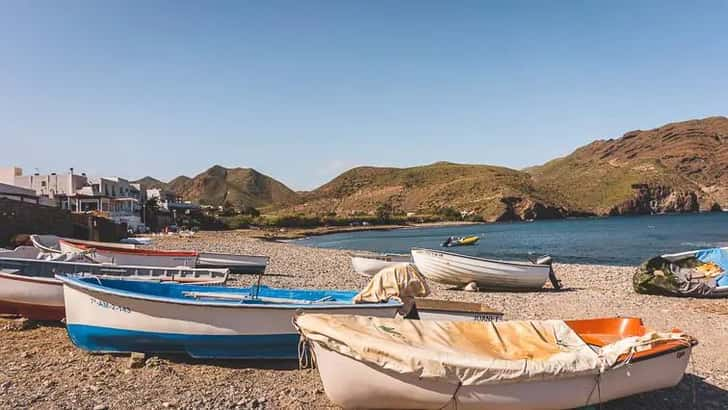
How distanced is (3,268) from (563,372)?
14.6 metres

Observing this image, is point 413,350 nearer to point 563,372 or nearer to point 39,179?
point 563,372

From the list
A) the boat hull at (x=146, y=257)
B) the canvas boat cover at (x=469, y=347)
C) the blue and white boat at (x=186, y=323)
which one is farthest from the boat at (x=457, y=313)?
the boat hull at (x=146, y=257)

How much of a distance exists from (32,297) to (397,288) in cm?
899

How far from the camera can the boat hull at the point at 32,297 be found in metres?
12.1

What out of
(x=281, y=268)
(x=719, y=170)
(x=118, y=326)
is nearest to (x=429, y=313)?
(x=118, y=326)

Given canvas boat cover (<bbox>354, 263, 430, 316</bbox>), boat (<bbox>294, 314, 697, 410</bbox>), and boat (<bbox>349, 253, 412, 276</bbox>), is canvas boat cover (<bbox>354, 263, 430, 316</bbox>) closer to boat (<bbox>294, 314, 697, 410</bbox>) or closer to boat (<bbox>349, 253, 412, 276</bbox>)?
boat (<bbox>294, 314, 697, 410</bbox>)

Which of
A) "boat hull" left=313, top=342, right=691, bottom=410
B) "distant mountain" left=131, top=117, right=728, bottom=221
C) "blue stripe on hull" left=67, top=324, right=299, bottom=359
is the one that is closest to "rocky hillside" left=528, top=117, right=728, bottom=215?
"distant mountain" left=131, top=117, right=728, bottom=221

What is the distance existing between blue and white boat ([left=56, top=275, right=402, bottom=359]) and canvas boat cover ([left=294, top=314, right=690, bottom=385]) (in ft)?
5.33

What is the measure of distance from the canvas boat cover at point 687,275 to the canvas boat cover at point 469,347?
44.7 feet

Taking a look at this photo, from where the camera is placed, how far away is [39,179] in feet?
255

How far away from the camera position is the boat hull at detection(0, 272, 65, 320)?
12117mm

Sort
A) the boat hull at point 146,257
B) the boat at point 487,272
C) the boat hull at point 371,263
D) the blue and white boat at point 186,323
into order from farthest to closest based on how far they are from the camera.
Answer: the boat hull at point 371,263, the boat hull at point 146,257, the boat at point 487,272, the blue and white boat at point 186,323

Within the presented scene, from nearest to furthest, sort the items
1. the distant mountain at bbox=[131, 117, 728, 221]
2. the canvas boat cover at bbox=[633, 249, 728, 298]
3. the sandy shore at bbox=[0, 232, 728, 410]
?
1. the sandy shore at bbox=[0, 232, 728, 410]
2. the canvas boat cover at bbox=[633, 249, 728, 298]
3. the distant mountain at bbox=[131, 117, 728, 221]

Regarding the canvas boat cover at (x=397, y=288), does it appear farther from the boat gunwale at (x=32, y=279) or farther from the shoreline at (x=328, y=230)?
the shoreline at (x=328, y=230)
